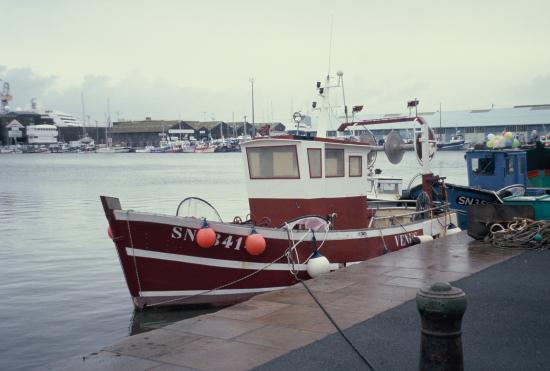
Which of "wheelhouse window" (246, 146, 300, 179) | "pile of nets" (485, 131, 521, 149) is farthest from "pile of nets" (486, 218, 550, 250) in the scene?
"pile of nets" (485, 131, 521, 149)

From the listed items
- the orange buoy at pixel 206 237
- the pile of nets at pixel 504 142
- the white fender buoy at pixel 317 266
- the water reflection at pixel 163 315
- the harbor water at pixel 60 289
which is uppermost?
the pile of nets at pixel 504 142

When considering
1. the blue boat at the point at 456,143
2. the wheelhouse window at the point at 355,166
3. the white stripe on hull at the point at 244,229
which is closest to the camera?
the white stripe on hull at the point at 244,229

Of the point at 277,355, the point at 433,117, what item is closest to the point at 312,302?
the point at 277,355

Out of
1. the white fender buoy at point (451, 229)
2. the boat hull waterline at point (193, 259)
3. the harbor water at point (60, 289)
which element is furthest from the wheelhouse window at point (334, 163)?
the white fender buoy at point (451, 229)

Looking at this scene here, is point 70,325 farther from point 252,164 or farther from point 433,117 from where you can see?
point 433,117

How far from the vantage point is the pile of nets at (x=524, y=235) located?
11867 millimetres

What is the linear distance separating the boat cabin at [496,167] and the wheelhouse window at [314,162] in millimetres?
11022

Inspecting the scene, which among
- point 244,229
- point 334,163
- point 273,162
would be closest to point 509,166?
point 334,163

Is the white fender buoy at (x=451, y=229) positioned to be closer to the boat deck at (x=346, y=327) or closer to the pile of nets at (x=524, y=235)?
the pile of nets at (x=524, y=235)

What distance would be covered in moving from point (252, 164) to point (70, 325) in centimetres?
509

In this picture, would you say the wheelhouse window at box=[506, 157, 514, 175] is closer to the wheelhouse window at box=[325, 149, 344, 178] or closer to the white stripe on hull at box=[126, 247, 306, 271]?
the wheelhouse window at box=[325, 149, 344, 178]

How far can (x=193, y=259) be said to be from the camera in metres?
11.3

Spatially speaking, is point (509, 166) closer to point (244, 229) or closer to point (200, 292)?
point (244, 229)

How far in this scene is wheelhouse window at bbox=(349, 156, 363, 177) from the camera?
14.1m
